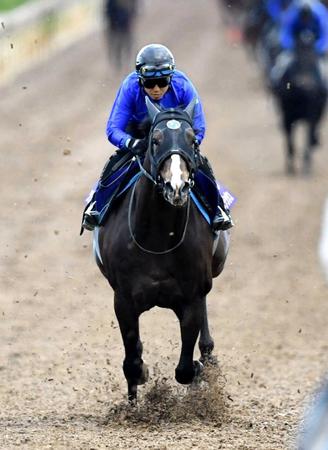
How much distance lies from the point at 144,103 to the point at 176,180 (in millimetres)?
1331

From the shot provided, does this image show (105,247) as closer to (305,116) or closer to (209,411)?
(209,411)

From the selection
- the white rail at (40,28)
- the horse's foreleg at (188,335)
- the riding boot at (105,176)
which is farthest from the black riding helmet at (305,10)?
the horse's foreleg at (188,335)

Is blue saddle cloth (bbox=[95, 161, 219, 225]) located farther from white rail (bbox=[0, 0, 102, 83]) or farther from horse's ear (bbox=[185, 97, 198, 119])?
white rail (bbox=[0, 0, 102, 83])

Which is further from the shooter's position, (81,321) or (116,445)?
(81,321)

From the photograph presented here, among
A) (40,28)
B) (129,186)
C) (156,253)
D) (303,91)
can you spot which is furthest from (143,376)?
(40,28)

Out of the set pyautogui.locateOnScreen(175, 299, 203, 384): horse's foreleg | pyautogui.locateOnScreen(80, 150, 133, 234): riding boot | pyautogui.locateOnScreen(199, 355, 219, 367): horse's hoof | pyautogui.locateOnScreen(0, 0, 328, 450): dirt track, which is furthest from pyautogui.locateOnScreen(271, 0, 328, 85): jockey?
pyautogui.locateOnScreen(175, 299, 203, 384): horse's foreleg

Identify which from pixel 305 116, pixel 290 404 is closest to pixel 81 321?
pixel 290 404

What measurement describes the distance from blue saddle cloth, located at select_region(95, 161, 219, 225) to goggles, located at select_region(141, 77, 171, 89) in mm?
569

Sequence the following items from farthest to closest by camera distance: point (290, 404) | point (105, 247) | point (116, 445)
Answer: point (290, 404)
point (105, 247)
point (116, 445)

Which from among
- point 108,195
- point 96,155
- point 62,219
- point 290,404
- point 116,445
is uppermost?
point 108,195

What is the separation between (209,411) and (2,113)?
16.6 metres

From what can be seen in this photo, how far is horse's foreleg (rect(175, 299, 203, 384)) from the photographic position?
8156mm

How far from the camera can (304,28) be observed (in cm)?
1936

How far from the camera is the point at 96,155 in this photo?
68.5ft
